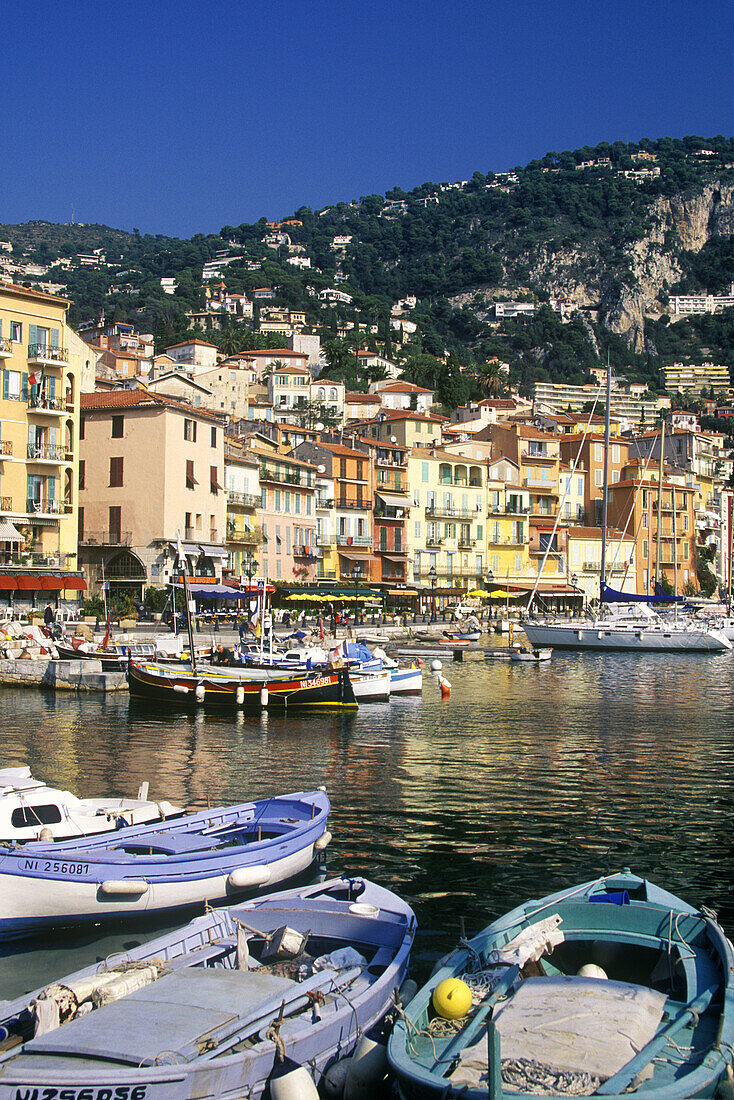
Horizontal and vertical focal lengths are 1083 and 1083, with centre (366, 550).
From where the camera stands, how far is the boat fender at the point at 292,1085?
25.7 ft

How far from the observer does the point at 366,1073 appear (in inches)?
331

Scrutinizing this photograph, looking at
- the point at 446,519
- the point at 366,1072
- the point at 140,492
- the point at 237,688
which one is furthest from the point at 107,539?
the point at 366,1072

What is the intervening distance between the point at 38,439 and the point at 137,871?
4352cm

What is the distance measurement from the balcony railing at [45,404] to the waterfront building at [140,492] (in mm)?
5219

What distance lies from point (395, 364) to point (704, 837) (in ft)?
505

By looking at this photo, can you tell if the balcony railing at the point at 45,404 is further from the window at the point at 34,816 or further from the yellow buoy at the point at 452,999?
the yellow buoy at the point at 452,999

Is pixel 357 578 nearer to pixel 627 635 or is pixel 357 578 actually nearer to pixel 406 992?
pixel 627 635

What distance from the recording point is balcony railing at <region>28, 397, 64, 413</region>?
5328 cm

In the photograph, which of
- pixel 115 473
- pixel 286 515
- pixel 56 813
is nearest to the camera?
pixel 56 813

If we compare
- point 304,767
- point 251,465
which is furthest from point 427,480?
point 304,767

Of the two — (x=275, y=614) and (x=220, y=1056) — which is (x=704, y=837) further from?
(x=275, y=614)

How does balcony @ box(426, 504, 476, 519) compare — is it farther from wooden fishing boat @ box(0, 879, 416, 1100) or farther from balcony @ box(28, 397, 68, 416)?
wooden fishing boat @ box(0, 879, 416, 1100)

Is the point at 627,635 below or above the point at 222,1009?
below

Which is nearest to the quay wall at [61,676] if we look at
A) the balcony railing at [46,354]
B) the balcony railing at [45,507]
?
the balcony railing at [45,507]
